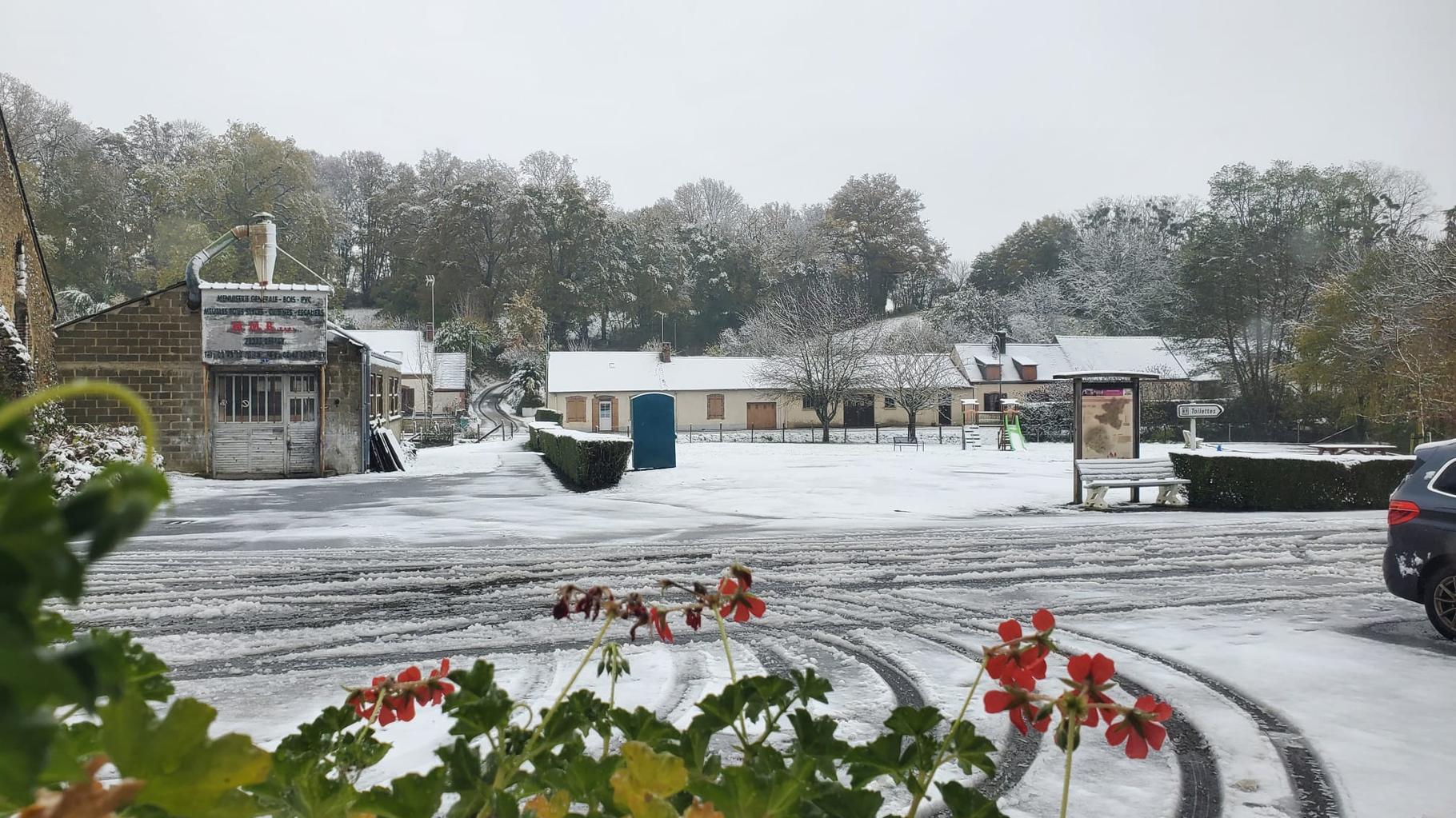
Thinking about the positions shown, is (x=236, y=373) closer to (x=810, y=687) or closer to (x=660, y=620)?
(x=660, y=620)

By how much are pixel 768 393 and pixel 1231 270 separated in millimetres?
23445

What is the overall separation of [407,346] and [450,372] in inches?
226

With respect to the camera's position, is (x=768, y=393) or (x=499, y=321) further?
(x=499, y=321)

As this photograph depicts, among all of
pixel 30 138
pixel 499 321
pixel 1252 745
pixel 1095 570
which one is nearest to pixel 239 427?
pixel 1095 570

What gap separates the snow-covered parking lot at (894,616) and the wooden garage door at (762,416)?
36.8 m

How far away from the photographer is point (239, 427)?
738 inches

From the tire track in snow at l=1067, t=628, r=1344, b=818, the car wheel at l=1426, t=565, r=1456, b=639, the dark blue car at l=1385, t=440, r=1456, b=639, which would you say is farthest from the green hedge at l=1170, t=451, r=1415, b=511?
the tire track in snow at l=1067, t=628, r=1344, b=818

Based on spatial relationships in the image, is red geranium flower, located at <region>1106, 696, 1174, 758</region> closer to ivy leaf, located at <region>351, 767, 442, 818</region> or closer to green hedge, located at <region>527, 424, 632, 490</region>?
ivy leaf, located at <region>351, 767, 442, 818</region>

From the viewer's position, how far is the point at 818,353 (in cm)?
4519

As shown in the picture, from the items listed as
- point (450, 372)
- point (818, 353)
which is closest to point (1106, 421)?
point (818, 353)

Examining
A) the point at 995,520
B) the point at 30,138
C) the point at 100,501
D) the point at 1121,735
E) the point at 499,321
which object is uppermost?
the point at 30,138

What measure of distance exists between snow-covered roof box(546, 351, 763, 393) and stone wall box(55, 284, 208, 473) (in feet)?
100

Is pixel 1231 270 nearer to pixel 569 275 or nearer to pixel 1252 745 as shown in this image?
pixel 569 275

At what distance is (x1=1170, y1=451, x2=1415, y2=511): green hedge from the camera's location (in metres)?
14.8
